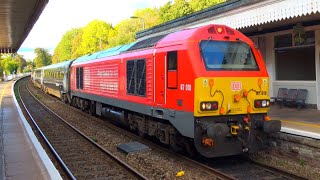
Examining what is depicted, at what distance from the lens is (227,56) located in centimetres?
832

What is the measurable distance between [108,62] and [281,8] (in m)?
6.08

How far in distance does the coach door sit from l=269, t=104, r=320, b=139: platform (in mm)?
3043

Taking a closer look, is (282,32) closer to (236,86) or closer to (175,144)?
(236,86)

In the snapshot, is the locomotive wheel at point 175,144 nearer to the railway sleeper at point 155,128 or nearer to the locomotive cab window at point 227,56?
the railway sleeper at point 155,128

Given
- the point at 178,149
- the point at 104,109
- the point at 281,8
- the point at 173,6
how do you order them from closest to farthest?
the point at 178,149
the point at 281,8
the point at 104,109
the point at 173,6

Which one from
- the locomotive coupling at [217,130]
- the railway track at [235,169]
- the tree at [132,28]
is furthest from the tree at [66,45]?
the locomotive coupling at [217,130]

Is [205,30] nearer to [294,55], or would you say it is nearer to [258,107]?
[258,107]

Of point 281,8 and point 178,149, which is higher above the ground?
point 281,8

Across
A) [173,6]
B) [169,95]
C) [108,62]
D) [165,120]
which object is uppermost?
[173,6]

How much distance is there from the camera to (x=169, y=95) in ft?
28.1

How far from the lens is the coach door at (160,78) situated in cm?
877

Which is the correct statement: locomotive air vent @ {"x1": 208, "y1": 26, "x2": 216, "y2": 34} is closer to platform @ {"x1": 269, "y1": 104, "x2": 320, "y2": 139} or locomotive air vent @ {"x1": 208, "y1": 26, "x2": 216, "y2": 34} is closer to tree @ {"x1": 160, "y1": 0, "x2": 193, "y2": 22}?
platform @ {"x1": 269, "y1": 104, "x2": 320, "y2": 139}

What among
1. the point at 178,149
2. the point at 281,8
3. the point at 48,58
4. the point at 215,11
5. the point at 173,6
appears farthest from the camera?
the point at 48,58

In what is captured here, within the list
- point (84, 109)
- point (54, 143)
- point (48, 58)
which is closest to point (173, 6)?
point (84, 109)
